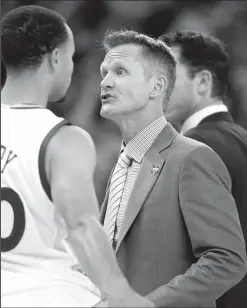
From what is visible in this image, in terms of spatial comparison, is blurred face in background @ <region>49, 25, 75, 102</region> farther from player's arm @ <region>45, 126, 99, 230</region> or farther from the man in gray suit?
the man in gray suit

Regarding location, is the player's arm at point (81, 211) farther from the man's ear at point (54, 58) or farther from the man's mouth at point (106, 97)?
the man's mouth at point (106, 97)

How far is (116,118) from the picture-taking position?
90.5 inches

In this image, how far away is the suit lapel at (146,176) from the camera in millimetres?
2197

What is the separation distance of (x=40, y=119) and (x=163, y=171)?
0.54m

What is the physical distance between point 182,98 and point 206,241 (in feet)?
3.98

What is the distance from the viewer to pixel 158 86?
7.86 feet

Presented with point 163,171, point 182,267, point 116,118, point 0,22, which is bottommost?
point 182,267

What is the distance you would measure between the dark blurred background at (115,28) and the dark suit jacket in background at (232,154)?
2028mm

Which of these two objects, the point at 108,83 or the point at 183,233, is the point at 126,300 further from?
the point at 108,83

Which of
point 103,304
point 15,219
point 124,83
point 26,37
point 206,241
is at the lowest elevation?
point 103,304

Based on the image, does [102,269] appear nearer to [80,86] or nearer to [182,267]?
[182,267]

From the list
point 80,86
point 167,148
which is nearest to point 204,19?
point 80,86

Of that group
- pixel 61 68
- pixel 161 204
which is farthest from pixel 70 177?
pixel 161 204

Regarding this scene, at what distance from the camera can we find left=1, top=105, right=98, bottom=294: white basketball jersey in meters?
1.80
